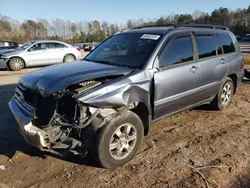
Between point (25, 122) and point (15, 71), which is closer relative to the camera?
point (25, 122)

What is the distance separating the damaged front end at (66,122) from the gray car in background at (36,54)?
1025 cm

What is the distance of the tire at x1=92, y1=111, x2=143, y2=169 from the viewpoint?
3.22 m

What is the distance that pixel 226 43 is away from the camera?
5551 mm

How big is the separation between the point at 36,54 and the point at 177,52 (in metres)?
10.5

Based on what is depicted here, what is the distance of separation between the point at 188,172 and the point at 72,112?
168 centimetres

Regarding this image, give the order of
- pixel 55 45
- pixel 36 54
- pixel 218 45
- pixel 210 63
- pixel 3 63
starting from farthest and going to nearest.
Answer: pixel 55 45, pixel 36 54, pixel 3 63, pixel 218 45, pixel 210 63

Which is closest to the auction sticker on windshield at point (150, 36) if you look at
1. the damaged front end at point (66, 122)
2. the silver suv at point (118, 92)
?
the silver suv at point (118, 92)

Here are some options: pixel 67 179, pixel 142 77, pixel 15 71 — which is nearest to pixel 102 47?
pixel 142 77

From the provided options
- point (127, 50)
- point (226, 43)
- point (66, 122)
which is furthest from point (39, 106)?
point (226, 43)

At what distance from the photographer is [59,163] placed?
11.9 ft

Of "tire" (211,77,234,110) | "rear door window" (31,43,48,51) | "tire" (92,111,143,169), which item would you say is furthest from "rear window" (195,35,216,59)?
"rear door window" (31,43,48,51)

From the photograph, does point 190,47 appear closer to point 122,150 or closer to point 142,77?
point 142,77

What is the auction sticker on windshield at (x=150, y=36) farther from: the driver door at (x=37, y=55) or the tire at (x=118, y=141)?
the driver door at (x=37, y=55)

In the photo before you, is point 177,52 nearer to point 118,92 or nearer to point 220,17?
point 118,92
